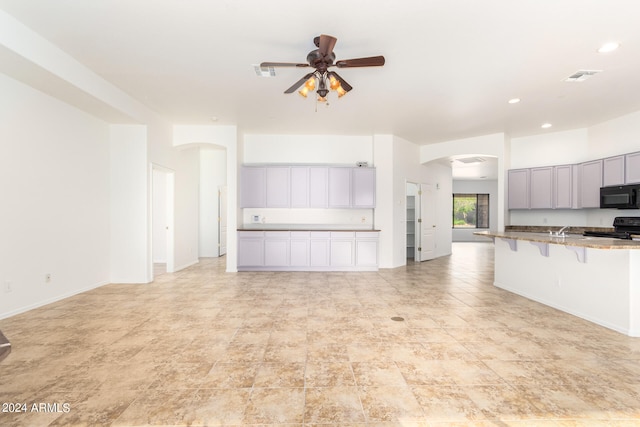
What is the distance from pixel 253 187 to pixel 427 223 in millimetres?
4736

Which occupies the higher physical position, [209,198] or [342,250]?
[209,198]

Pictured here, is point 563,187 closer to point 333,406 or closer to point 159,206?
point 333,406

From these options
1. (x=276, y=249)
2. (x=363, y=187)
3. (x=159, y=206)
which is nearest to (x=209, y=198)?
(x=159, y=206)

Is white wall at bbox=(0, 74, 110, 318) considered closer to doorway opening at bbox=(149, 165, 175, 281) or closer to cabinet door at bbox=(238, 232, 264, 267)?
doorway opening at bbox=(149, 165, 175, 281)

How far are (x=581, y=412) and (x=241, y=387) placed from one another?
2.22m

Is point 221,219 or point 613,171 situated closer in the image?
point 613,171

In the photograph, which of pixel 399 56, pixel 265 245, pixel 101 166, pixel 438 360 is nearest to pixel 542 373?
pixel 438 360

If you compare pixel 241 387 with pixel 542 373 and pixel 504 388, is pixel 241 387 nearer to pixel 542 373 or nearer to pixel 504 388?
pixel 504 388

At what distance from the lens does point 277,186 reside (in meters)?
6.31

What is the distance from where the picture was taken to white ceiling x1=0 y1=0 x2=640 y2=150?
8.18 ft

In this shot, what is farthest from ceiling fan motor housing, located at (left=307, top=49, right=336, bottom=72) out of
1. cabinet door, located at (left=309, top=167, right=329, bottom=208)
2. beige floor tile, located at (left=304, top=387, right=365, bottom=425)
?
cabinet door, located at (left=309, top=167, right=329, bottom=208)

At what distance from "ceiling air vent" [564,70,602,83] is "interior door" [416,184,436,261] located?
4.00 meters

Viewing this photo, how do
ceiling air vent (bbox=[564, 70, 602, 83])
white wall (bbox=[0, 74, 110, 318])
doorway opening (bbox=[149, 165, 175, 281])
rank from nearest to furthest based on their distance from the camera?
white wall (bbox=[0, 74, 110, 318]), ceiling air vent (bbox=[564, 70, 602, 83]), doorway opening (bbox=[149, 165, 175, 281])

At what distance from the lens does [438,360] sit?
243 centimetres
